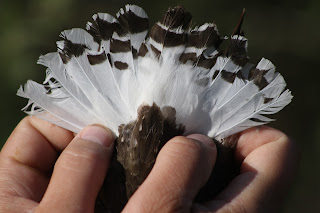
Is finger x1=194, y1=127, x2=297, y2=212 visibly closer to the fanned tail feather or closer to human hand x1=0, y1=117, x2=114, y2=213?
the fanned tail feather

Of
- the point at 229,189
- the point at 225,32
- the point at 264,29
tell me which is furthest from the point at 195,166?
the point at 264,29

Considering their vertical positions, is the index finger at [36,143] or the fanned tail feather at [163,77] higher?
the fanned tail feather at [163,77]

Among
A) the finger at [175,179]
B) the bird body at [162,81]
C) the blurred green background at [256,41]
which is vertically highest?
the bird body at [162,81]

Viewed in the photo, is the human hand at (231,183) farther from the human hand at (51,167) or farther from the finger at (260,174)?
the human hand at (51,167)

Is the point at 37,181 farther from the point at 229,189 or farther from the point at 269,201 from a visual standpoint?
the point at 269,201

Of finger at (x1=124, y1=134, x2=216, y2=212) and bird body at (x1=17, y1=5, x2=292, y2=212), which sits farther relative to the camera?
bird body at (x1=17, y1=5, x2=292, y2=212)

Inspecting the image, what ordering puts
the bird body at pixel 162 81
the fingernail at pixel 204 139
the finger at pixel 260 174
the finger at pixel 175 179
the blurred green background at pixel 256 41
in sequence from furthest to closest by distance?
the blurred green background at pixel 256 41 → the bird body at pixel 162 81 → the fingernail at pixel 204 139 → the finger at pixel 260 174 → the finger at pixel 175 179

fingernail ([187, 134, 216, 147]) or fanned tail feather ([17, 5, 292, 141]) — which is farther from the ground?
fanned tail feather ([17, 5, 292, 141])

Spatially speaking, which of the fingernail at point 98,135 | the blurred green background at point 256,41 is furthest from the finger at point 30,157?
the blurred green background at point 256,41

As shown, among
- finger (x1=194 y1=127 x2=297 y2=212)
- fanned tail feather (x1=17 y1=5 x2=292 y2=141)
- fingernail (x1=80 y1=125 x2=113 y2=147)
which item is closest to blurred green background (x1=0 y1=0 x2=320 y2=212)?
fanned tail feather (x1=17 y1=5 x2=292 y2=141)
